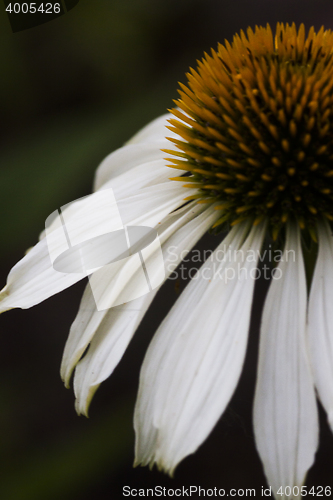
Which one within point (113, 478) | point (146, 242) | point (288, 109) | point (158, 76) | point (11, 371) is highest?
point (158, 76)

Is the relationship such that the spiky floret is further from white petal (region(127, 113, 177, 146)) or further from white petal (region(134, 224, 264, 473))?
white petal (region(127, 113, 177, 146))

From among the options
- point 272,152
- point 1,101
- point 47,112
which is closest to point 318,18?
point 47,112

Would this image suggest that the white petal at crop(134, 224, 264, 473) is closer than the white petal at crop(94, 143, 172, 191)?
Yes

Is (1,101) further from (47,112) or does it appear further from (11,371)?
(11,371)

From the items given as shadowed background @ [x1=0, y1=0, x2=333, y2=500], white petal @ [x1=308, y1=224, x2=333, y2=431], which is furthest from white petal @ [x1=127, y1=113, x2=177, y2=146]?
white petal @ [x1=308, y1=224, x2=333, y2=431]

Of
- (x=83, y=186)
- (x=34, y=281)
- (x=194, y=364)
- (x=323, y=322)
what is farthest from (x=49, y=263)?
(x=83, y=186)
